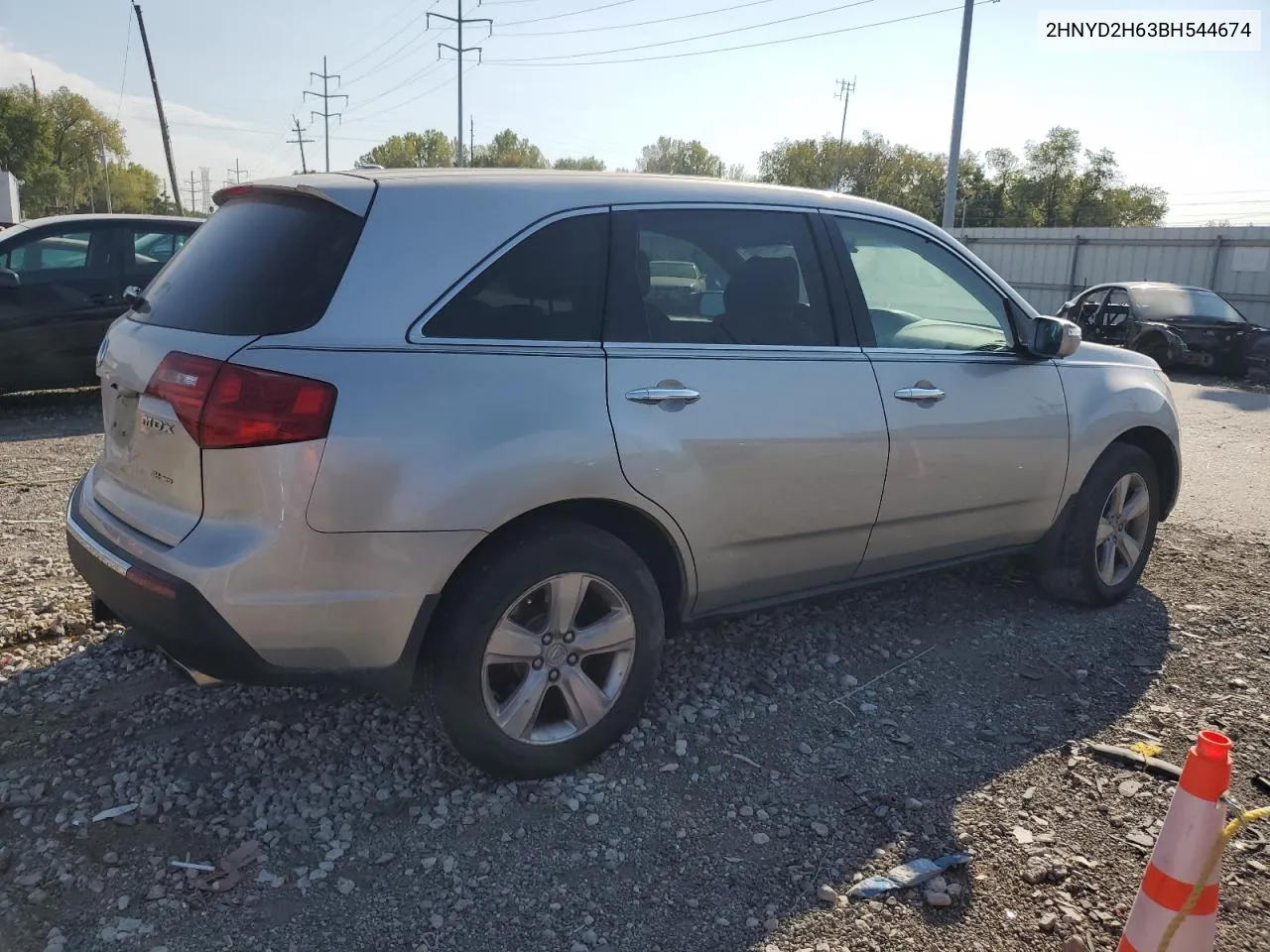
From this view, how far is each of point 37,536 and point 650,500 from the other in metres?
3.87

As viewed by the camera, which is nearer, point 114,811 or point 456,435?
point 456,435

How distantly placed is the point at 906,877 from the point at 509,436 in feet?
5.39

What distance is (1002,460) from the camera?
4184 mm

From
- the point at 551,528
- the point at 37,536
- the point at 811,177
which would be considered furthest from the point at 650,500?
the point at 811,177

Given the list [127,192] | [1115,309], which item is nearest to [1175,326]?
[1115,309]

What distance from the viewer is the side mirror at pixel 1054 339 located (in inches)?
166

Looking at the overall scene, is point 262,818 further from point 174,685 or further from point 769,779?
point 769,779

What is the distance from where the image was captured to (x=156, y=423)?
287 centimetres

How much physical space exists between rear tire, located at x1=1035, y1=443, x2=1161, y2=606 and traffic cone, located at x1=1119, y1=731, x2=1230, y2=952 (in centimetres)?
253

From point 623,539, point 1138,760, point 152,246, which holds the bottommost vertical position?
point 1138,760

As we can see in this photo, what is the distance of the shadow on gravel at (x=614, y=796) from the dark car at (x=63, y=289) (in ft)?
19.3

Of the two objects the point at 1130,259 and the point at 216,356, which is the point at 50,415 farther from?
the point at 1130,259

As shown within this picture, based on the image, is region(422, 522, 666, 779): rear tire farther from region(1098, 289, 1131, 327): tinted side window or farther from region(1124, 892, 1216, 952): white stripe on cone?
region(1098, 289, 1131, 327): tinted side window

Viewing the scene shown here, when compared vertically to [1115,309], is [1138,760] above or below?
below
